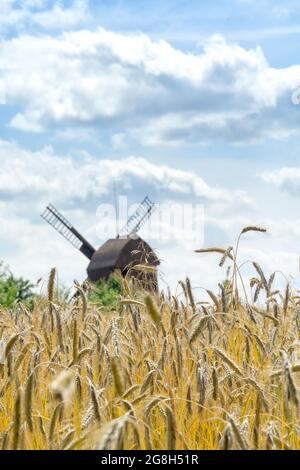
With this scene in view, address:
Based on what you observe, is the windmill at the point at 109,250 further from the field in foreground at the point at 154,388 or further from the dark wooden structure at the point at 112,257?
the field in foreground at the point at 154,388

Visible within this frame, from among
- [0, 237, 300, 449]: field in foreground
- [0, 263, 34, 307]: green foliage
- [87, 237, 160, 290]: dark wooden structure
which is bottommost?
[0, 237, 300, 449]: field in foreground

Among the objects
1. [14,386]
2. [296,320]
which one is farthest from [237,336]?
[14,386]

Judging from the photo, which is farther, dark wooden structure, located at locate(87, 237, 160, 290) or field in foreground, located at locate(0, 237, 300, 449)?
dark wooden structure, located at locate(87, 237, 160, 290)

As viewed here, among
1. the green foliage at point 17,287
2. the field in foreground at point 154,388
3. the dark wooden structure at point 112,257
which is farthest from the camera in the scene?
the dark wooden structure at point 112,257

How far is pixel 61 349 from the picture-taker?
4.55m

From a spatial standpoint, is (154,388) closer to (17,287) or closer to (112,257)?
(17,287)

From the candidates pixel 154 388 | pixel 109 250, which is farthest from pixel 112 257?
pixel 154 388

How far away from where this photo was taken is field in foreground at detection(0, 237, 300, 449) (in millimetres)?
2564

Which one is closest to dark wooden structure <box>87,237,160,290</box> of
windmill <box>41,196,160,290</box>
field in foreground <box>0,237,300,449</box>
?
windmill <box>41,196,160,290</box>

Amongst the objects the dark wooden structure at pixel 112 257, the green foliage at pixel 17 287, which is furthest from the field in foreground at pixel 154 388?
the dark wooden structure at pixel 112 257

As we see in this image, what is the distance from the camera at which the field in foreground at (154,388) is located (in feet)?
8.41

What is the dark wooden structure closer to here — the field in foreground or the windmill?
the windmill

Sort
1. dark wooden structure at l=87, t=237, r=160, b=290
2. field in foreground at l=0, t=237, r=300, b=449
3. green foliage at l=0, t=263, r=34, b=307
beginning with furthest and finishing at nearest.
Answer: dark wooden structure at l=87, t=237, r=160, b=290, green foliage at l=0, t=263, r=34, b=307, field in foreground at l=0, t=237, r=300, b=449
